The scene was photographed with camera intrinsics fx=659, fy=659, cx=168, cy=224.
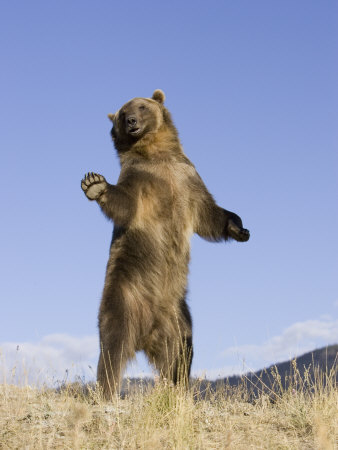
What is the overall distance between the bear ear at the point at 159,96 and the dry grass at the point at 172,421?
4.12 metres

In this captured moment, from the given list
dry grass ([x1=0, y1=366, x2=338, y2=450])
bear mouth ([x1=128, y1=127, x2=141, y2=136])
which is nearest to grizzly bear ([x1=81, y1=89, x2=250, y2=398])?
bear mouth ([x1=128, y1=127, x2=141, y2=136])

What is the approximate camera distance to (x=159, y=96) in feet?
31.1

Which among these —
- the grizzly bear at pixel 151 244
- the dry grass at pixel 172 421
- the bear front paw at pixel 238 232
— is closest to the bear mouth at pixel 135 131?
the grizzly bear at pixel 151 244

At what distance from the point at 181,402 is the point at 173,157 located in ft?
11.2

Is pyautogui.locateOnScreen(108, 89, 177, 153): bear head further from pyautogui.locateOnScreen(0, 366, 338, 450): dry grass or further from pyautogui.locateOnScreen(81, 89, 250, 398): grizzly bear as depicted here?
pyautogui.locateOnScreen(0, 366, 338, 450): dry grass

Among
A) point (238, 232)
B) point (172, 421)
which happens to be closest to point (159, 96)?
point (238, 232)

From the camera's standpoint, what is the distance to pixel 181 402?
607 centimetres

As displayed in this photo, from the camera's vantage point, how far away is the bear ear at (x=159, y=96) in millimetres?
9461

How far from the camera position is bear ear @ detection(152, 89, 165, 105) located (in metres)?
9.46

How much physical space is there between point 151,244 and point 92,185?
1.04 metres

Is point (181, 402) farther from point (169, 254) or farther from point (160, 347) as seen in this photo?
point (169, 254)

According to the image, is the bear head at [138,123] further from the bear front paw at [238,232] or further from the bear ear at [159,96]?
the bear front paw at [238,232]

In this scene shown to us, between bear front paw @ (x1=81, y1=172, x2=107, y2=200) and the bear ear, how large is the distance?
2.65m

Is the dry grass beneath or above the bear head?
beneath
